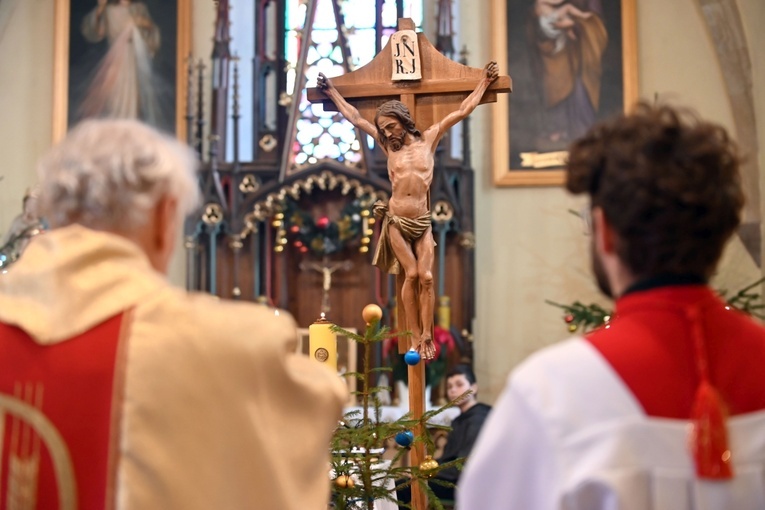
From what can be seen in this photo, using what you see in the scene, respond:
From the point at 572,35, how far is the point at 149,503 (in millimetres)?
7729

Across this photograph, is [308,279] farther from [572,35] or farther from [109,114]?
[572,35]

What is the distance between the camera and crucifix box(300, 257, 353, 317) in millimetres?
8305

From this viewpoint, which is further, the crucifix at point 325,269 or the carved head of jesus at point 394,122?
the crucifix at point 325,269

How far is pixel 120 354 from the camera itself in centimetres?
160

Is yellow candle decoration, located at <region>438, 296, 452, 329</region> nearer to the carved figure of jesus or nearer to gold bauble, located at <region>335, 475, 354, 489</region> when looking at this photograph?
the carved figure of jesus

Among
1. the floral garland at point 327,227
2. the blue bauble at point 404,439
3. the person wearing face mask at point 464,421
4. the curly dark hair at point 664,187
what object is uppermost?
the floral garland at point 327,227

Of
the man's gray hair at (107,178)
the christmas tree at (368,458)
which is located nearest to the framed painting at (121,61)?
the christmas tree at (368,458)

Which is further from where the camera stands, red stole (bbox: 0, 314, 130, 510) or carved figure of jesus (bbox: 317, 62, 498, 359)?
carved figure of jesus (bbox: 317, 62, 498, 359)

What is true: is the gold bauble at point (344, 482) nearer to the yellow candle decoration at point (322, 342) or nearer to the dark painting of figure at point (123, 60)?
the yellow candle decoration at point (322, 342)

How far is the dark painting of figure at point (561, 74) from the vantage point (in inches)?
338

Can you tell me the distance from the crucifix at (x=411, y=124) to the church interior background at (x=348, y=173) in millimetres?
3825

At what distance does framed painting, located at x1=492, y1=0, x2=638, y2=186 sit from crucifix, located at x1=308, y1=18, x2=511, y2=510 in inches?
176

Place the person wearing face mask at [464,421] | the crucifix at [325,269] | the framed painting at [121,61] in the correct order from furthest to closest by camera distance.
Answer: the framed painting at [121,61] < the crucifix at [325,269] < the person wearing face mask at [464,421]

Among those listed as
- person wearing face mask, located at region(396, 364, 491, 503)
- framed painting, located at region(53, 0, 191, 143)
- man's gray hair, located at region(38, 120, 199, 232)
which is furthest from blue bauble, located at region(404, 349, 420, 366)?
framed painting, located at region(53, 0, 191, 143)
